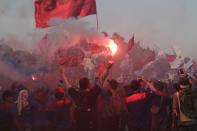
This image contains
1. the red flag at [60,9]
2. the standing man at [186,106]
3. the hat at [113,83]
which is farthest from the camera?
the red flag at [60,9]

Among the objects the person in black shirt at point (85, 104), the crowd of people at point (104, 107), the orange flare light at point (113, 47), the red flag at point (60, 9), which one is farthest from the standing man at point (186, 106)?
the orange flare light at point (113, 47)

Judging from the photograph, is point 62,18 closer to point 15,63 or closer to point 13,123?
point 13,123

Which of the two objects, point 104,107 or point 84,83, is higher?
point 84,83

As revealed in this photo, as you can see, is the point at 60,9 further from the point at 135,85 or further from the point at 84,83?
the point at 84,83

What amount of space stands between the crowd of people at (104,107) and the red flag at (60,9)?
186cm

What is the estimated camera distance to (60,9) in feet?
38.4


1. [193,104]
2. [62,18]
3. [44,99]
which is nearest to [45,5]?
Answer: [62,18]

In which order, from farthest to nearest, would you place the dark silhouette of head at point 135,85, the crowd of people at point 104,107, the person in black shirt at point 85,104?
1. the dark silhouette of head at point 135,85
2. the person in black shirt at point 85,104
3. the crowd of people at point 104,107

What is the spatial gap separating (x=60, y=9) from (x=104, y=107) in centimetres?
377

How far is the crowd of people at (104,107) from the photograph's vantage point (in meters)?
8.20

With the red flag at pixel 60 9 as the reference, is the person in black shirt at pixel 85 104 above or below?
below

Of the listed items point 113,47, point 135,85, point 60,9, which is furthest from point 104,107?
point 113,47

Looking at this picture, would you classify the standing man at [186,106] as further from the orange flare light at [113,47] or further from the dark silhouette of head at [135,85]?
the orange flare light at [113,47]

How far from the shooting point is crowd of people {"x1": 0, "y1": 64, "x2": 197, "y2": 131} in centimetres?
820
